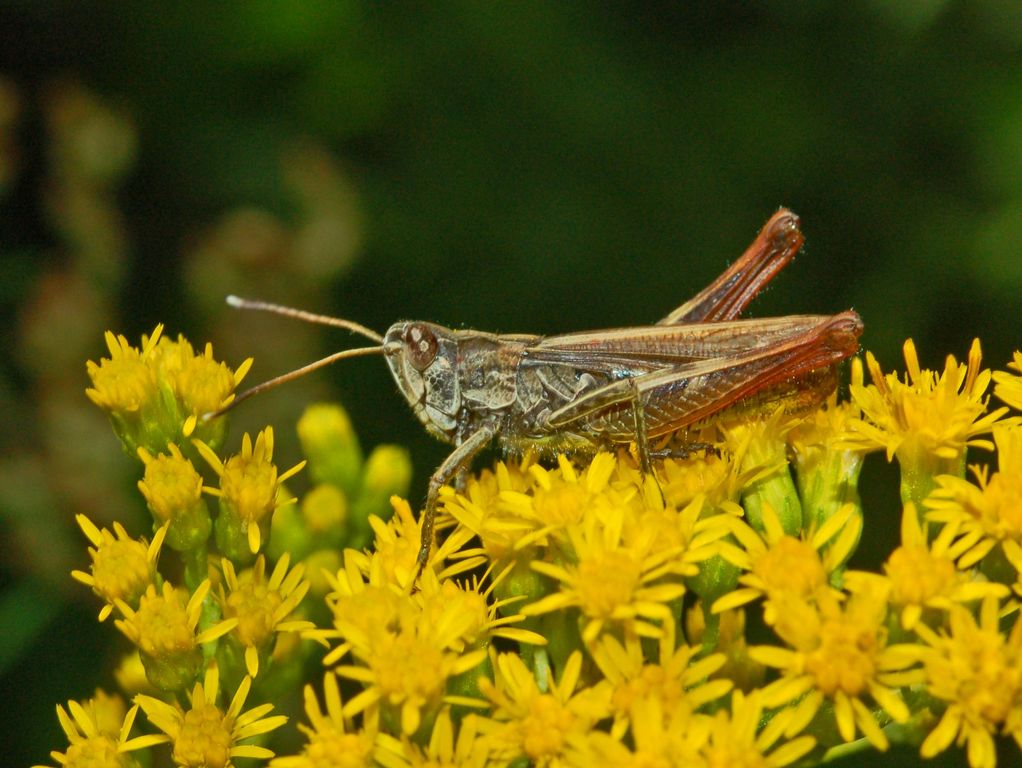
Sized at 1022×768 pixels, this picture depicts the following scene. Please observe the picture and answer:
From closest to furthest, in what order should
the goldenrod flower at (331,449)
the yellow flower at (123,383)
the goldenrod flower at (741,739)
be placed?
the goldenrod flower at (741,739) → the yellow flower at (123,383) → the goldenrod flower at (331,449)

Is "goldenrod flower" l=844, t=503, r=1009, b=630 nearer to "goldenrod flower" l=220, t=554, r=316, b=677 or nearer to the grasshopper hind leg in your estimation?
the grasshopper hind leg

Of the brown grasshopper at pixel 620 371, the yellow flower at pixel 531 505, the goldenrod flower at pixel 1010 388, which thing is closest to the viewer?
the yellow flower at pixel 531 505

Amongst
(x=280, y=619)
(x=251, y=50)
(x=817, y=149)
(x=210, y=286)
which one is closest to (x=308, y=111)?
(x=251, y=50)

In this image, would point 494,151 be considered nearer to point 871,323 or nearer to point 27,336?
point 871,323

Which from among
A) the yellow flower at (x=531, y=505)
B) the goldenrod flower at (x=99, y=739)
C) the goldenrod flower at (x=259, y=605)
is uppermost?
the yellow flower at (x=531, y=505)

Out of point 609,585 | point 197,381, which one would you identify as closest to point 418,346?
point 197,381

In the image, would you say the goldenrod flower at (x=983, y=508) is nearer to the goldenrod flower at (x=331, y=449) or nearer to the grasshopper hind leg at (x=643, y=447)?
the grasshopper hind leg at (x=643, y=447)

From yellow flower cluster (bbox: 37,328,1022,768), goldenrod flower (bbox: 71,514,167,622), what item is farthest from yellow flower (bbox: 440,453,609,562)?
goldenrod flower (bbox: 71,514,167,622)

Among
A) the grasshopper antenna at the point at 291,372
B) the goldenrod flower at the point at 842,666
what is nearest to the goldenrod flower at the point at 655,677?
the goldenrod flower at the point at 842,666
